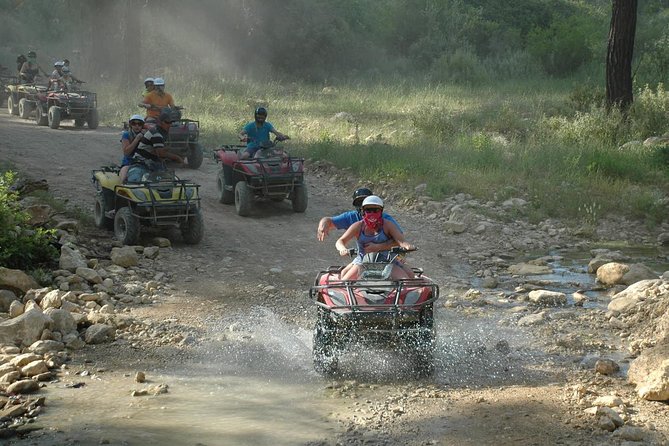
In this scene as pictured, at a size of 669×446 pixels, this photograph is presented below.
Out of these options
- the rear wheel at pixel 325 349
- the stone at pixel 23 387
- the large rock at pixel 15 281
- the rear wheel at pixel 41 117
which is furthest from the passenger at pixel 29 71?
the rear wheel at pixel 325 349

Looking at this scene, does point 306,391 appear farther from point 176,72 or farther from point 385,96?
point 176,72

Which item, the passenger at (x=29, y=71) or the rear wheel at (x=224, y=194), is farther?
the passenger at (x=29, y=71)

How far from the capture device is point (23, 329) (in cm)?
876

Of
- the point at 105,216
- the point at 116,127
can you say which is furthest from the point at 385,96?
the point at 105,216

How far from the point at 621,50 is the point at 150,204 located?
11.9m

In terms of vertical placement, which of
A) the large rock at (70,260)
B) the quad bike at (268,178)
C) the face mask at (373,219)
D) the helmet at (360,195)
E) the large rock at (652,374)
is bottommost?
the large rock at (70,260)

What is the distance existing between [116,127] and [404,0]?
62.7 ft

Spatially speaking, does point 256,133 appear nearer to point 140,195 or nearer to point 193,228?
point 193,228

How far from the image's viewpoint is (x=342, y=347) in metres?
7.83

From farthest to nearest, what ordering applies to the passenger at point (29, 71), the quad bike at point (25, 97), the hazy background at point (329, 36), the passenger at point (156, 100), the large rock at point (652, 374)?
the hazy background at point (329, 36) → the passenger at point (29, 71) → the quad bike at point (25, 97) → the passenger at point (156, 100) → the large rock at point (652, 374)

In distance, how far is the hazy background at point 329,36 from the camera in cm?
3195

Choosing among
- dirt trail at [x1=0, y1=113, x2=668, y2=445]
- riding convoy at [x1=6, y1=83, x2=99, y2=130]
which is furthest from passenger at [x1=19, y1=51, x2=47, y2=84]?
dirt trail at [x1=0, y1=113, x2=668, y2=445]

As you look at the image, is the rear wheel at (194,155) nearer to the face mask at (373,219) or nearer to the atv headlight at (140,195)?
the atv headlight at (140,195)

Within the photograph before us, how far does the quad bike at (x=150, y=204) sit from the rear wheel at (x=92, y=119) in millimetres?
9856
